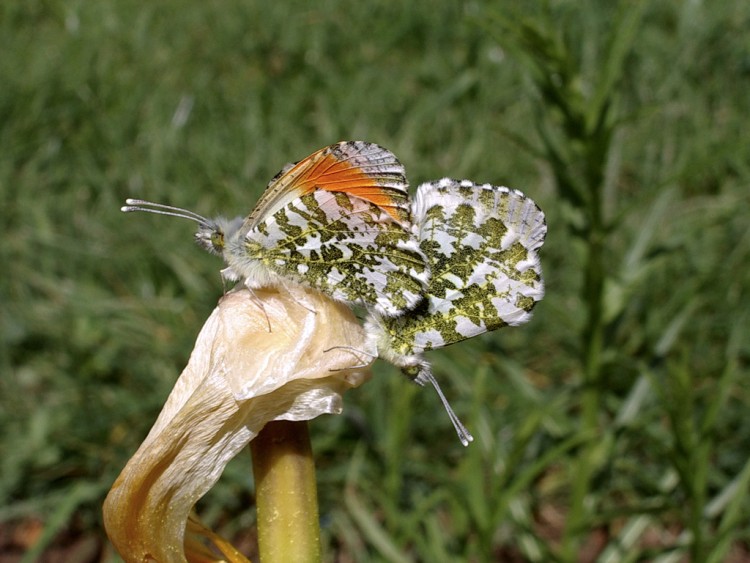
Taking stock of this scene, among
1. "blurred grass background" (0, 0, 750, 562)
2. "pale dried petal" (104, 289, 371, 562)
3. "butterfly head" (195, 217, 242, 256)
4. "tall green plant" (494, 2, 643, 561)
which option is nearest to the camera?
"pale dried petal" (104, 289, 371, 562)

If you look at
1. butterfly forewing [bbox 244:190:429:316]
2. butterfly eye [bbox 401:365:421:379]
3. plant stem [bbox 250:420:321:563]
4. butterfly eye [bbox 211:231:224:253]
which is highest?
butterfly eye [bbox 211:231:224:253]

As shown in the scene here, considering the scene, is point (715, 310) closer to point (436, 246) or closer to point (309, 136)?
point (309, 136)

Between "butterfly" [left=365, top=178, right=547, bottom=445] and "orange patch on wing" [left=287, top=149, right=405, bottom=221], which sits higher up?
"orange patch on wing" [left=287, top=149, right=405, bottom=221]

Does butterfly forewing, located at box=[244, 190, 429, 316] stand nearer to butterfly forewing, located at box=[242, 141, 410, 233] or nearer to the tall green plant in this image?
butterfly forewing, located at box=[242, 141, 410, 233]

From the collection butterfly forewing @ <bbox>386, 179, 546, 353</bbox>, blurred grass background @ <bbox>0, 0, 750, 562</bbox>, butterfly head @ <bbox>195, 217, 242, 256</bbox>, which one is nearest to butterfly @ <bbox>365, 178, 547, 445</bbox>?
butterfly forewing @ <bbox>386, 179, 546, 353</bbox>

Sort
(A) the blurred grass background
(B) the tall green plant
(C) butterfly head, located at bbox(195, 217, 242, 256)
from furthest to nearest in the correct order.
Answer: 1. (A) the blurred grass background
2. (B) the tall green plant
3. (C) butterfly head, located at bbox(195, 217, 242, 256)

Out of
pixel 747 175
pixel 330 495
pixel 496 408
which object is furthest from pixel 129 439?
pixel 747 175

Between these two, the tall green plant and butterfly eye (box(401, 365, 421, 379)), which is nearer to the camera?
butterfly eye (box(401, 365, 421, 379))
